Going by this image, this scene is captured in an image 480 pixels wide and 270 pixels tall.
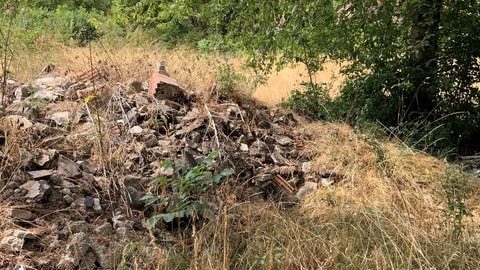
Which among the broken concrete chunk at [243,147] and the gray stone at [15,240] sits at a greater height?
the gray stone at [15,240]

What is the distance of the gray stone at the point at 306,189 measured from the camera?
3.74m

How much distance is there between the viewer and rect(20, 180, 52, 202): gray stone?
2736 millimetres

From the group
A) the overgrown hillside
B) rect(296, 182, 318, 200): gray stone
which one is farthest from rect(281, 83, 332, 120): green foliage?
rect(296, 182, 318, 200): gray stone

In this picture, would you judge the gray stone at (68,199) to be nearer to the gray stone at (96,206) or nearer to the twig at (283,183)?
the gray stone at (96,206)

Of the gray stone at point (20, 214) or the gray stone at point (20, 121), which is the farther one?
the gray stone at point (20, 121)

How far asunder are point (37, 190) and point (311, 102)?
4118 mm

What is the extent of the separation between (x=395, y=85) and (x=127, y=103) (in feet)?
9.69

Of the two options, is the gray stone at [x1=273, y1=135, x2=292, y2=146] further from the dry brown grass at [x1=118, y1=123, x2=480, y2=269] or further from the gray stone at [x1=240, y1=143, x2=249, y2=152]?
the dry brown grass at [x1=118, y1=123, x2=480, y2=269]

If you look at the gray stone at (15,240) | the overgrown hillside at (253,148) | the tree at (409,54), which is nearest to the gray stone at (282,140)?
the overgrown hillside at (253,148)

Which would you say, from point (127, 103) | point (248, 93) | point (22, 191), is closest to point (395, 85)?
point (248, 93)

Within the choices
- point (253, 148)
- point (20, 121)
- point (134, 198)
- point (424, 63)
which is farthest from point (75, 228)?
point (424, 63)

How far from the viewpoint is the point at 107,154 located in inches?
133

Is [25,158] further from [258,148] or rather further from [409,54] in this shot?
[409,54]

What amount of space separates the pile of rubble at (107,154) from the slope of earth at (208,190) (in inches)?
0.4
